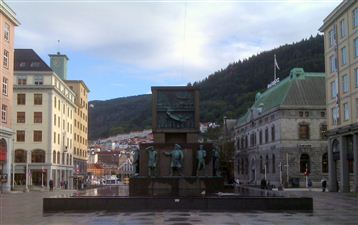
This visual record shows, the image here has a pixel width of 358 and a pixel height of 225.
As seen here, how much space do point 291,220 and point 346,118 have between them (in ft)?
147

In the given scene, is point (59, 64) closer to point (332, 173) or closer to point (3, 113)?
point (3, 113)

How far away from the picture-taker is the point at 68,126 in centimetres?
11206

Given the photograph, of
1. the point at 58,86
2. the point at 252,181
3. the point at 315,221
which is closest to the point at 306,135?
the point at 252,181

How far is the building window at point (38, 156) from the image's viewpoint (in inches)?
3671

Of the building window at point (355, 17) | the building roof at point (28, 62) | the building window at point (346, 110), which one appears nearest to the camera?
the building window at point (355, 17)

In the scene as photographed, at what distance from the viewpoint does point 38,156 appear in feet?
307

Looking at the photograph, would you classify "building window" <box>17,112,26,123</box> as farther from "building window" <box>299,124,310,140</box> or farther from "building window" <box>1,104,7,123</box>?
"building window" <box>299,124,310,140</box>

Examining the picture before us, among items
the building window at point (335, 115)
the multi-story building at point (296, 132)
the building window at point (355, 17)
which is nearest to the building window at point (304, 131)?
the multi-story building at point (296, 132)

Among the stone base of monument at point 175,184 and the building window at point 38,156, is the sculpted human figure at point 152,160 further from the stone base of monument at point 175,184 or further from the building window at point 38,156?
the building window at point 38,156

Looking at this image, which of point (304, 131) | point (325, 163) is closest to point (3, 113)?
point (304, 131)

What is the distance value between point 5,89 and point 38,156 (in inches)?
1125

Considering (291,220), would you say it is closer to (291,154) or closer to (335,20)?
(335,20)

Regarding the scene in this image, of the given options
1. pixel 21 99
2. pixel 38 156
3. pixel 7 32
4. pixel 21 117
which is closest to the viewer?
pixel 7 32

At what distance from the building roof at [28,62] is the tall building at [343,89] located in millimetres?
48733
